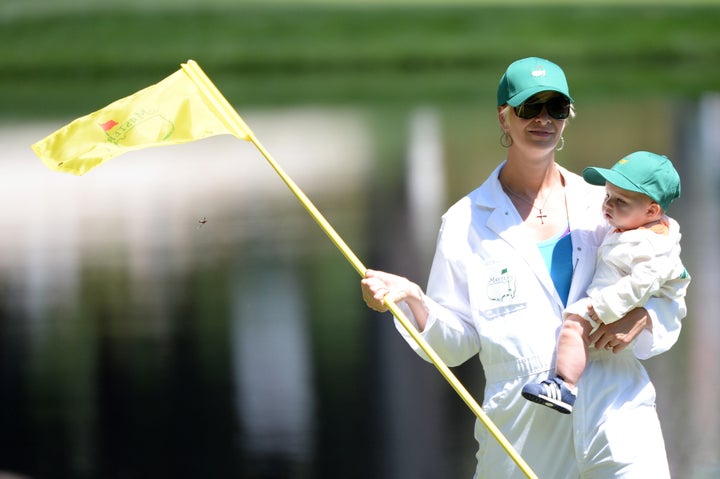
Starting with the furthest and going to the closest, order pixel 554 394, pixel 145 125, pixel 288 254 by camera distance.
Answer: pixel 288 254 < pixel 145 125 < pixel 554 394

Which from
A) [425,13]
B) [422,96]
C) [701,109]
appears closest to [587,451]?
[701,109]

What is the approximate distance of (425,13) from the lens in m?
33.0

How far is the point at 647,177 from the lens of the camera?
3309 mm

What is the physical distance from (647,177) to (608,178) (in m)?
0.10

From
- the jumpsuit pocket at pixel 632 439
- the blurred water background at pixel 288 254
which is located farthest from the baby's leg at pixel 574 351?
the blurred water background at pixel 288 254

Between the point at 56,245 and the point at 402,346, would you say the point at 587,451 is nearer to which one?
the point at 402,346

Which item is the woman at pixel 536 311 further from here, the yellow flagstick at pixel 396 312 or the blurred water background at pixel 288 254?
the blurred water background at pixel 288 254

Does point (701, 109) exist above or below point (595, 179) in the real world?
above

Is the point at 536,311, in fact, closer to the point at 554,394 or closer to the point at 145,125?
the point at 554,394

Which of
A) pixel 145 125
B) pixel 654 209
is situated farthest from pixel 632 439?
pixel 145 125

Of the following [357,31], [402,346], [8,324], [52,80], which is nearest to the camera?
[402,346]

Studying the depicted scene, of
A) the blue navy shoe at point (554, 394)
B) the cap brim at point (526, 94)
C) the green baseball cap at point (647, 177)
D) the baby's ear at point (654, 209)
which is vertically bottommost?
the blue navy shoe at point (554, 394)

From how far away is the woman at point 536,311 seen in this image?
333cm

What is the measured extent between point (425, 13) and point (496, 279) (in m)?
30.2
